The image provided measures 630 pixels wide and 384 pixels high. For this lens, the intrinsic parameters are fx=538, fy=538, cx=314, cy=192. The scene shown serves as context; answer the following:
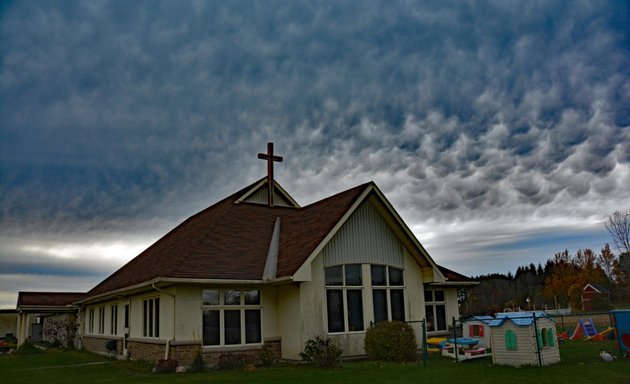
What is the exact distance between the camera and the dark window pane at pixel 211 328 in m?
16.4

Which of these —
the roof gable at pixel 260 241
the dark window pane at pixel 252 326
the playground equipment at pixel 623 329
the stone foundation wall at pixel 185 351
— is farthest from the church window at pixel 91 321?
the playground equipment at pixel 623 329

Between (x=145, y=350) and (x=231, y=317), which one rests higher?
(x=231, y=317)

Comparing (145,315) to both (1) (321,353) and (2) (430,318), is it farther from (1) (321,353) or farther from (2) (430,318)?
(2) (430,318)

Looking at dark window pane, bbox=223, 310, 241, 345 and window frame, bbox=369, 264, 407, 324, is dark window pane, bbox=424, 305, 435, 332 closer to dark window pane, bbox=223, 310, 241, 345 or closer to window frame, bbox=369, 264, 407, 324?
window frame, bbox=369, 264, 407, 324

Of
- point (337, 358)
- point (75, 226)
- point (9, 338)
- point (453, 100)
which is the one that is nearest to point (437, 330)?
point (337, 358)

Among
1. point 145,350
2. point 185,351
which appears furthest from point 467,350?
point 145,350

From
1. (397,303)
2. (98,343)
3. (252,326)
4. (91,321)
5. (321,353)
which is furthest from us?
(91,321)

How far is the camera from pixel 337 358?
51.5 ft

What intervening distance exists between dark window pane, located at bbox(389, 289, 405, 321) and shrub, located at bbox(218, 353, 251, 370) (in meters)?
5.53

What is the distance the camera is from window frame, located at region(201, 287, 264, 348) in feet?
54.2

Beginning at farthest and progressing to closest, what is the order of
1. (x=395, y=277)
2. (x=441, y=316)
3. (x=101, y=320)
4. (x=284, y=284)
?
(x=101, y=320)
(x=441, y=316)
(x=395, y=277)
(x=284, y=284)

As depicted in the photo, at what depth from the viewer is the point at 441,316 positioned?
22.7 meters

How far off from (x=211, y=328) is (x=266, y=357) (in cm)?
190

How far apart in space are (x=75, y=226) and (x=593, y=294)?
170ft
